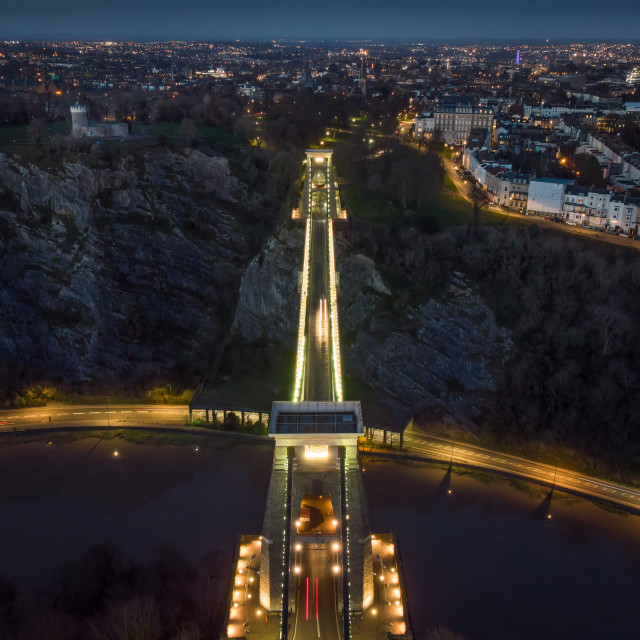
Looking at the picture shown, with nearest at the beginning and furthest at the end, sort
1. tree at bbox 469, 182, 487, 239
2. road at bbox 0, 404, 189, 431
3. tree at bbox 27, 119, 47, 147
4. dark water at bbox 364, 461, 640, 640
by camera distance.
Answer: dark water at bbox 364, 461, 640, 640 < road at bbox 0, 404, 189, 431 < tree at bbox 469, 182, 487, 239 < tree at bbox 27, 119, 47, 147

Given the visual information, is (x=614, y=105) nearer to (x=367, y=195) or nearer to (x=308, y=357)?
(x=367, y=195)

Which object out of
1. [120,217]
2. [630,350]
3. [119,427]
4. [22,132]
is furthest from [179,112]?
[630,350]

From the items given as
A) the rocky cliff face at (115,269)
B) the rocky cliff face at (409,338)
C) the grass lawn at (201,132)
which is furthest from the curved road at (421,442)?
the grass lawn at (201,132)

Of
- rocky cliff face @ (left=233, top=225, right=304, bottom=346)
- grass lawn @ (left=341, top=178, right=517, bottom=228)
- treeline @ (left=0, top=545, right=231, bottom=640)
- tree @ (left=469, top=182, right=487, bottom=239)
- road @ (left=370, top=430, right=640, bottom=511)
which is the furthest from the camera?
grass lawn @ (left=341, top=178, right=517, bottom=228)

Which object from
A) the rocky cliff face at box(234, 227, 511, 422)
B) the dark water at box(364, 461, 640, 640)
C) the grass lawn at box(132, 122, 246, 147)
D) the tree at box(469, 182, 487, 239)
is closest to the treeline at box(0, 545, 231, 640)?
the dark water at box(364, 461, 640, 640)

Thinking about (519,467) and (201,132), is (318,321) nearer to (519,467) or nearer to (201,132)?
(519,467)

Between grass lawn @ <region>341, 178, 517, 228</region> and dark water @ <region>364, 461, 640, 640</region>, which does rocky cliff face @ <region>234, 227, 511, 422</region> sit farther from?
dark water @ <region>364, 461, 640, 640</region>

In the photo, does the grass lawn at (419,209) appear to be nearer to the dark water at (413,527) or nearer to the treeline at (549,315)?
the treeline at (549,315)

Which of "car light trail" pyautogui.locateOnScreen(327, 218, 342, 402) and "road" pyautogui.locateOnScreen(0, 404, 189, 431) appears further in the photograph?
"road" pyautogui.locateOnScreen(0, 404, 189, 431)
